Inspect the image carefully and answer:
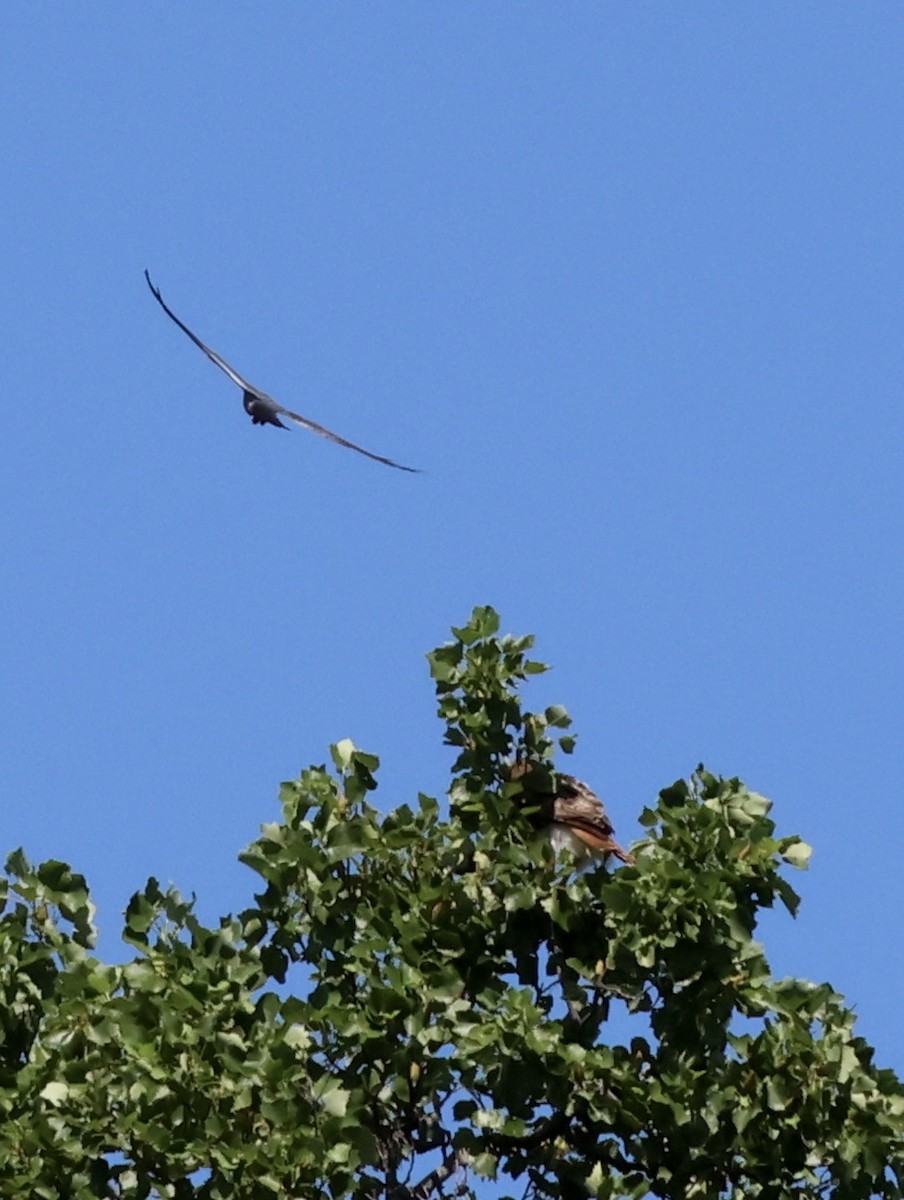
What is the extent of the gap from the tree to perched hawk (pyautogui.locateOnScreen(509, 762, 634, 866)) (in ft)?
0.37

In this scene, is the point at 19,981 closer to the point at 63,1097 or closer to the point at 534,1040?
the point at 63,1097

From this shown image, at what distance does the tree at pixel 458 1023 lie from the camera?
17.3 metres

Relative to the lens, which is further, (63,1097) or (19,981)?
(19,981)

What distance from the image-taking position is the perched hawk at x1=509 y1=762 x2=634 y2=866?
1834cm

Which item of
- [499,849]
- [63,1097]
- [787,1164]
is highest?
[499,849]

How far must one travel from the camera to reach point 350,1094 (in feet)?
57.5

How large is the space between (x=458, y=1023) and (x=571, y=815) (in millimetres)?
1486

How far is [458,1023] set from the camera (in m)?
17.7

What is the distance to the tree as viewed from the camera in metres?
17.3

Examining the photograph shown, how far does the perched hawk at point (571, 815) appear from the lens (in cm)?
1834

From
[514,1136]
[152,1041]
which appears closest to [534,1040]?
[514,1136]

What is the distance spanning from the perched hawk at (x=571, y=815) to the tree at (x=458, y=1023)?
0.11 meters

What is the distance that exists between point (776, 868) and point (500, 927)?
1.68 meters

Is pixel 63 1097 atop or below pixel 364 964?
below
